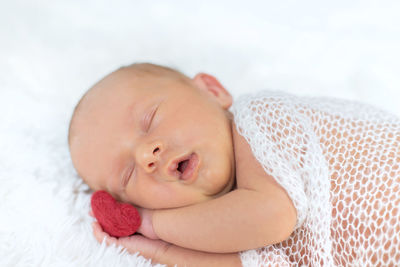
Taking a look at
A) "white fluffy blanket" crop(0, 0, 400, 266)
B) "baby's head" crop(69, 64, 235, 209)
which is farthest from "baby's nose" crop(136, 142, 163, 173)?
"white fluffy blanket" crop(0, 0, 400, 266)

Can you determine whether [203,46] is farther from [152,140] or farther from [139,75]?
[152,140]

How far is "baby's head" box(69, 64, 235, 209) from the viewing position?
1.17 meters

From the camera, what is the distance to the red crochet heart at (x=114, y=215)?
1219 mm

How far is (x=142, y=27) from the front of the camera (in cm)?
190

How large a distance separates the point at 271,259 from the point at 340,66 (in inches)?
40.8

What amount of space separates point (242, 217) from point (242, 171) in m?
0.14

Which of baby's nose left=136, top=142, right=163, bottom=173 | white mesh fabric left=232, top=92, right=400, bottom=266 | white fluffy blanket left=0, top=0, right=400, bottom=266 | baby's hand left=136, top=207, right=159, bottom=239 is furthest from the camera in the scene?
white fluffy blanket left=0, top=0, right=400, bottom=266

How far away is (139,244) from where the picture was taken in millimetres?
1232

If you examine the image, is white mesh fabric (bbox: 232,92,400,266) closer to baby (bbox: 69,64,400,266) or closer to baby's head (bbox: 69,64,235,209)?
baby (bbox: 69,64,400,266)

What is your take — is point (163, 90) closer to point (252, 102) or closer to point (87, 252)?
point (252, 102)

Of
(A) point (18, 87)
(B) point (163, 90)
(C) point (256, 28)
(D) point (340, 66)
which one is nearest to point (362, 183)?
(B) point (163, 90)

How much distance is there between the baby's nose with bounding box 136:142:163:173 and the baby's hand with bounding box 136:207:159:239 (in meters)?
0.18

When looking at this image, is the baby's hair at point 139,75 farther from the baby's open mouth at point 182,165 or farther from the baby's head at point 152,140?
the baby's open mouth at point 182,165

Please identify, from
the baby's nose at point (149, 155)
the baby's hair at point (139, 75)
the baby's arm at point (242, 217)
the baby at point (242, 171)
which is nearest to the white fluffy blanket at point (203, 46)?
the baby's hair at point (139, 75)
